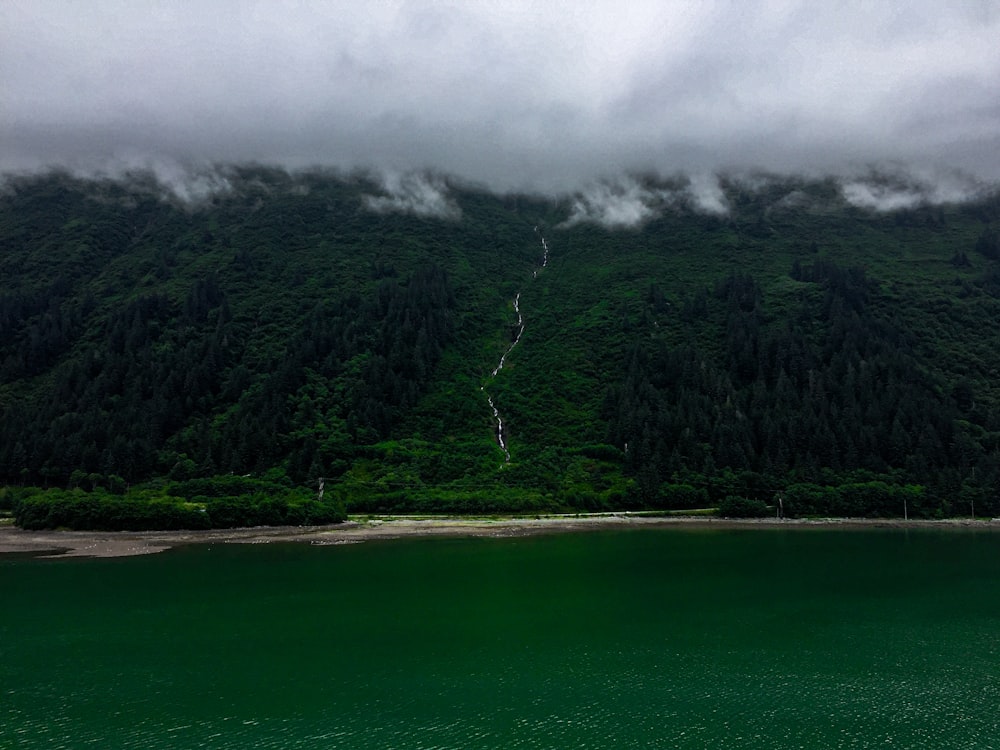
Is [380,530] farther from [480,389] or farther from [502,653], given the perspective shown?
[502,653]

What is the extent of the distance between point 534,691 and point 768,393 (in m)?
109

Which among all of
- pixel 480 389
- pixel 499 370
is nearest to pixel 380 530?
pixel 480 389

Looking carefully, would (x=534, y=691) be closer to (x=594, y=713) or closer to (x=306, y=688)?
(x=594, y=713)

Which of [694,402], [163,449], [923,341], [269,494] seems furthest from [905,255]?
[163,449]

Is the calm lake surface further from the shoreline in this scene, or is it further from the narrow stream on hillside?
the narrow stream on hillside

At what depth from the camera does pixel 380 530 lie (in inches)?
3529

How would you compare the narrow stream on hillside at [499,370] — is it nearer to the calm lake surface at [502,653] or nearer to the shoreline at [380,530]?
the shoreline at [380,530]

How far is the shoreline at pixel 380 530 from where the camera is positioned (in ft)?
249

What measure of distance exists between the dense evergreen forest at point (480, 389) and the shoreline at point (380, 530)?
2.63 metres

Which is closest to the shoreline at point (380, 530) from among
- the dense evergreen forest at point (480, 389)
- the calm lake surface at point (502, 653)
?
the dense evergreen forest at point (480, 389)

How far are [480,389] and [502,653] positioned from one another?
333 ft

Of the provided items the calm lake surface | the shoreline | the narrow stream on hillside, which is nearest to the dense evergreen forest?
the narrow stream on hillside

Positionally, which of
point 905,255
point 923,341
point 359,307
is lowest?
point 923,341

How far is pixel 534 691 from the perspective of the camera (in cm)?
3164
